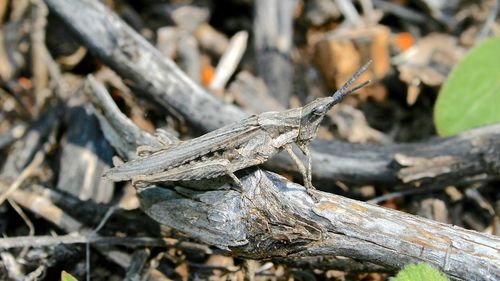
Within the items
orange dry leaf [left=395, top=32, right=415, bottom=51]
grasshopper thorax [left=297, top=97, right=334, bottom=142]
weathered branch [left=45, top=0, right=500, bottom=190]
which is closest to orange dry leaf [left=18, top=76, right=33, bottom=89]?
weathered branch [left=45, top=0, right=500, bottom=190]

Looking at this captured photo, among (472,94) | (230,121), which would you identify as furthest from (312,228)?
(472,94)

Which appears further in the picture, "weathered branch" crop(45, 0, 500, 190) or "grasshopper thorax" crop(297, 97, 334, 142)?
"weathered branch" crop(45, 0, 500, 190)

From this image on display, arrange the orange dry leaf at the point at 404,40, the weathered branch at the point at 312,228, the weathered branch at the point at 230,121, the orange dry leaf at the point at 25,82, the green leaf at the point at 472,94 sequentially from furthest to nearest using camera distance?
the orange dry leaf at the point at 404,40, the orange dry leaf at the point at 25,82, the green leaf at the point at 472,94, the weathered branch at the point at 230,121, the weathered branch at the point at 312,228

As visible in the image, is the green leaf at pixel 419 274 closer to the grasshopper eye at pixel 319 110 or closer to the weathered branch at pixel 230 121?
the grasshopper eye at pixel 319 110

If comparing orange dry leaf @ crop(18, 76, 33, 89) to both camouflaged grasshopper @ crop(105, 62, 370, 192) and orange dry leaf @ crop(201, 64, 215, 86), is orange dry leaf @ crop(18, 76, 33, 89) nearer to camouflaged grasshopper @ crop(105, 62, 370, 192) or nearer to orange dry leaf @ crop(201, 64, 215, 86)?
orange dry leaf @ crop(201, 64, 215, 86)

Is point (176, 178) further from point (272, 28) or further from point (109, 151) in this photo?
point (272, 28)

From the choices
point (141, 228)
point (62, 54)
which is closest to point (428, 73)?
point (141, 228)

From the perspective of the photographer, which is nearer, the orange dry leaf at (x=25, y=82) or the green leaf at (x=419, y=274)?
the green leaf at (x=419, y=274)

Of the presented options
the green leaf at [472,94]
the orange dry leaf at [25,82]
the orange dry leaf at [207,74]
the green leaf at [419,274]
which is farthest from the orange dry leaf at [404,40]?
the orange dry leaf at [25,82]
